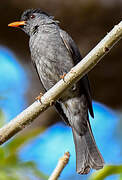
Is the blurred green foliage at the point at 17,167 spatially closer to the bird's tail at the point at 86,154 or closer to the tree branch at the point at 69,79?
the tree branch at the point at 69,79

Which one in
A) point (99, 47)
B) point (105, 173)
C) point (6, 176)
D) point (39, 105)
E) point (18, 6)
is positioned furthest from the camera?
point (18, 6)

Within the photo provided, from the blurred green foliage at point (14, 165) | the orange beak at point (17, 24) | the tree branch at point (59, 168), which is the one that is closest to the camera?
the tree branch at point (59, 168)

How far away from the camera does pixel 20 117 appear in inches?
95.7

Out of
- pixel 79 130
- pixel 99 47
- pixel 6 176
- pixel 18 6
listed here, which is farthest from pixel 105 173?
pixel 18 6

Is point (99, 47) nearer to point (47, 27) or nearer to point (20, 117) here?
point (20, 117)

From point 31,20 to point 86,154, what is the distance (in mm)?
1645

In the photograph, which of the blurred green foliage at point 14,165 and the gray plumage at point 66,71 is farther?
the gray plumage at point 66,71

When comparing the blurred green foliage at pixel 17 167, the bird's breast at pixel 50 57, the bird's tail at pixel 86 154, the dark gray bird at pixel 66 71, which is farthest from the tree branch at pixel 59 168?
the bird's breast at pixel 50 57

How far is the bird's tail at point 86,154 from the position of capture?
324cm

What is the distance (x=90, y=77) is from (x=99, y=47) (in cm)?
190

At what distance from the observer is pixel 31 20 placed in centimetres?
420

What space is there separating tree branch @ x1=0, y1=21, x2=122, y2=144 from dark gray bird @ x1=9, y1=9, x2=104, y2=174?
3.36 feet

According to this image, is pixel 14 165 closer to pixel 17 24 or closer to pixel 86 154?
pixel 86 154

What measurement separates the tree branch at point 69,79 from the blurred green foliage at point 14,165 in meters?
0.15
